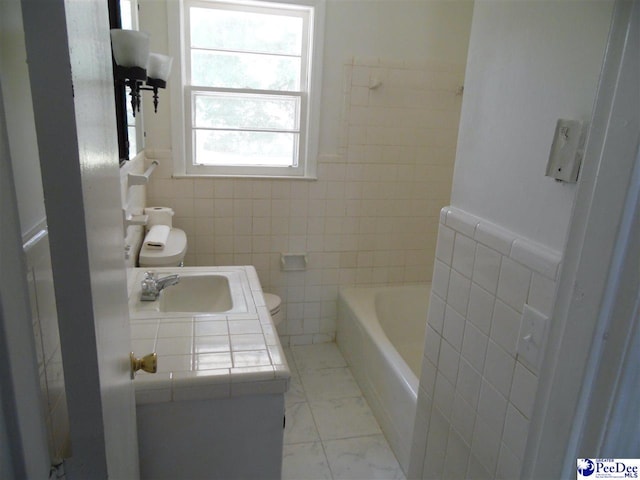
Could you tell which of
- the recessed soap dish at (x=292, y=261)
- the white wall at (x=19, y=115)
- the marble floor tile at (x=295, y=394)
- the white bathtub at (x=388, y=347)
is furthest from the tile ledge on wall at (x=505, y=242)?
the recessed soap dish at (x=292, y=261)

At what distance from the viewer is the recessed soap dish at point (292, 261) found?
2.89 m

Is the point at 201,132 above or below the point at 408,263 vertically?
above

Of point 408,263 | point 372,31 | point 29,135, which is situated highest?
point 372,31

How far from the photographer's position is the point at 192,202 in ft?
8.79

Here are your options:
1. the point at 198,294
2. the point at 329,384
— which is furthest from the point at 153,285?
the point at 329,384

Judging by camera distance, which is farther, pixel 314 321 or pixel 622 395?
pixel 314 321

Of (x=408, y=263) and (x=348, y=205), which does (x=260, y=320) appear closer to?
(x=348, y=205)

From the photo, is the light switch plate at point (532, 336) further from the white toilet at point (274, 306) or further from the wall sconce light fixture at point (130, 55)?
the white toilet at point (274, 306)

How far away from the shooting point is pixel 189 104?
2625mm

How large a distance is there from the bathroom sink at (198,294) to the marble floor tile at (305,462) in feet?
2.62

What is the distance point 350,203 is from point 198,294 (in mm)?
1319

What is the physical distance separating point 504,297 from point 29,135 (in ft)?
3.15

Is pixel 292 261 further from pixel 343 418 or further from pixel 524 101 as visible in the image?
pixel 524 101

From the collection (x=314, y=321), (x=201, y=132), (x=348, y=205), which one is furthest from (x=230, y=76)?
(x=314, y=321)
